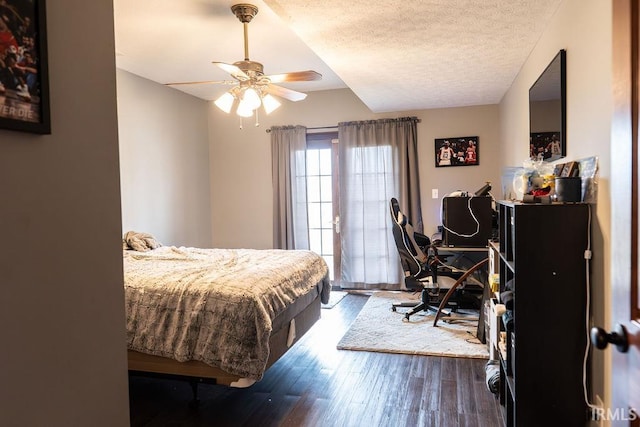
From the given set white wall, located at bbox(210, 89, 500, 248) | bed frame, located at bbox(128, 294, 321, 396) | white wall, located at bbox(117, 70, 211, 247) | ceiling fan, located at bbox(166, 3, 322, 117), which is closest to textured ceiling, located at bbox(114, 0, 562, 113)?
ceiling fan, located at bbox(166, 3, 322, 117)

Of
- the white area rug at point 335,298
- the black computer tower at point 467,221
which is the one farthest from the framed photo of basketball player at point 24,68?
the white area rug at point 335,298

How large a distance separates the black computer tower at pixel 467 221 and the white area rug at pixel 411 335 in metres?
0.78

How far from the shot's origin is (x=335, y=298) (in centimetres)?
534

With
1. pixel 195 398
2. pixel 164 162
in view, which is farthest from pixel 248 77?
pixel 164 162

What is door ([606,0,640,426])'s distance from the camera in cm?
94

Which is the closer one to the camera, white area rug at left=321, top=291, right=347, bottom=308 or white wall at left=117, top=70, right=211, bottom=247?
white wall at left=117, top=70, right=211, bottom=247

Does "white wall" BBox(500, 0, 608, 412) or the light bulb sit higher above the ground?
the light bulb

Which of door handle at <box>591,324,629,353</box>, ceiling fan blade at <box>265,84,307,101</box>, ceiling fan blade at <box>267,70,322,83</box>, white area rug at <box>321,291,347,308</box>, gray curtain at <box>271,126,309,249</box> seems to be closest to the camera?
door handle at <box>591,324,629,353</box>

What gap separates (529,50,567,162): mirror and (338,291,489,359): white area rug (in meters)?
1.63

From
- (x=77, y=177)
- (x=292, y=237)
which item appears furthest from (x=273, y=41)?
(x=77, y=177)

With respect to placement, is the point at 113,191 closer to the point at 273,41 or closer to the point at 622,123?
the point at 622,123

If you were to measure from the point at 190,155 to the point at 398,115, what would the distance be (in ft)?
8.94

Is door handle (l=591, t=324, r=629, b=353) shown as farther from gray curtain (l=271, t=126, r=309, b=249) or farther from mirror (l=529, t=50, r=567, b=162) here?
gray curtain (l=271, t=126, r=309, b=249)

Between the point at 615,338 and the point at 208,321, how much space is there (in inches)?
79.2
